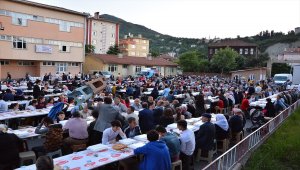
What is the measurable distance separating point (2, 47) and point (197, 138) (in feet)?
114

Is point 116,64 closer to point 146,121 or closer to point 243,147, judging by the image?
point 146,121

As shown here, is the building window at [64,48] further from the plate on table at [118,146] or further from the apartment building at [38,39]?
the plate on table at [118,146]

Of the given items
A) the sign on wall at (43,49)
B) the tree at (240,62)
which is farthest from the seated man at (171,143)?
the tree at (240,62)

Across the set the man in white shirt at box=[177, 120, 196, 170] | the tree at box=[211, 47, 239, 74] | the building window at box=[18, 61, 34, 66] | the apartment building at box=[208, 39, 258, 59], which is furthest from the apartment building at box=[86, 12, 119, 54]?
the man in white shirt at box=[177, 120, 196, 170]

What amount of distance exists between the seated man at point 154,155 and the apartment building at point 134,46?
91.2 metres

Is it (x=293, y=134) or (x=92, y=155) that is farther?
(x=293, y=134)

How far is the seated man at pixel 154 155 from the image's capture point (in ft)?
18.8

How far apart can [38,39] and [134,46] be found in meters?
59.5

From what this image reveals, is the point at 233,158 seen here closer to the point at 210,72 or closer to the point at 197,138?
the point at 197,138

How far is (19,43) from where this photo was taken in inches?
1511

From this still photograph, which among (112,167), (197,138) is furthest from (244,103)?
(112,167)

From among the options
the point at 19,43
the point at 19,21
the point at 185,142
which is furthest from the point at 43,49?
the point at 185,142

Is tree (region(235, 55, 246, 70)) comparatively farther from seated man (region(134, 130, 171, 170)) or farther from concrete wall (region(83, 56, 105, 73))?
seated man (region(134, 130, 171, 170))

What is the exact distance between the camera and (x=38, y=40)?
1590 inches
